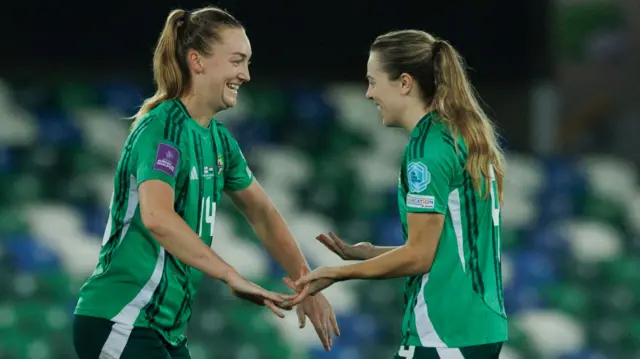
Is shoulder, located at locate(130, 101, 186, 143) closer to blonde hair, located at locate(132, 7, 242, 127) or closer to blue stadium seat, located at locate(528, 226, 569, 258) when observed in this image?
blonde hair, located at locate(132, 7, 242, 127)

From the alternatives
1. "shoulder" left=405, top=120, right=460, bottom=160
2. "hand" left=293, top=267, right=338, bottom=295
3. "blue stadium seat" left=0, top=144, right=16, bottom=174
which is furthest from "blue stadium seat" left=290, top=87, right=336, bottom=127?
"shoulder" left=405, top=120, right=460, bottom=160

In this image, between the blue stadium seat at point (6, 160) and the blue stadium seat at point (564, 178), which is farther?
the blue stadium seat at point (564, 178)

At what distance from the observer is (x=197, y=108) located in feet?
11.9

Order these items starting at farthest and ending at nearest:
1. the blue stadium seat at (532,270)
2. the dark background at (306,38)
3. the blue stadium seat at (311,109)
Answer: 1. the blue stadium seat at (311,109)
2. the dark background at (306,38)
3. the blue stadium seat at (532,270)

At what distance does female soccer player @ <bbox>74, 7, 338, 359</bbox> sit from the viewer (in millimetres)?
3418

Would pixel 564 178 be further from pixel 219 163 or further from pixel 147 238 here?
pixel 147 238

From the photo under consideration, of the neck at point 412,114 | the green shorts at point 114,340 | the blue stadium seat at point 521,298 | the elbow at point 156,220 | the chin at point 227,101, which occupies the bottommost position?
the blue stadium seat at point 521,298

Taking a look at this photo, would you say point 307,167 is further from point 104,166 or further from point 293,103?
point 104,166

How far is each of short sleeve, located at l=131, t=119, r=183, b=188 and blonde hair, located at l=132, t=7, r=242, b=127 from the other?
13 cm

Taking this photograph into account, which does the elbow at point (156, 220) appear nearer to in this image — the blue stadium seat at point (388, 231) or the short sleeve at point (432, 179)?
the short sleeve at point (432, 179)

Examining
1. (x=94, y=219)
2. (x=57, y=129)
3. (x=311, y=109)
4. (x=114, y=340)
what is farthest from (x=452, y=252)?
(x=311, y=109)

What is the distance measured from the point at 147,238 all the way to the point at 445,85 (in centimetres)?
90

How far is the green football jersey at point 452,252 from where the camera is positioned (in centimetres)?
339

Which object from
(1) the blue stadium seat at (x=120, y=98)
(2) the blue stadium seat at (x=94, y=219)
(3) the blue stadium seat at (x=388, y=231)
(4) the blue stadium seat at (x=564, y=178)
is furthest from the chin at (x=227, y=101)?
(4) the blue stadium seat at (x=564, y=178)
